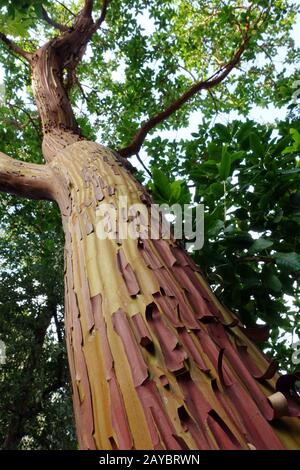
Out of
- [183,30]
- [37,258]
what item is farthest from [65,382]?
[183,30]

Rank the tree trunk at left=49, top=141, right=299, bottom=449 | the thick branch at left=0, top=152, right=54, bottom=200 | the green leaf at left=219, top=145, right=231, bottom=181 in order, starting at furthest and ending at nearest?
the thick branch at left=0, top=152, right=54, bottom=200
the green leaf at left=219, top=145, right=231, bottom=181
the tree trunk at left=49, top=141, right=299, bottom=449

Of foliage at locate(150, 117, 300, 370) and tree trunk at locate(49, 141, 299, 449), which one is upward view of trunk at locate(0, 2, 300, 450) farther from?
foliage at locate(150, 117, 300, 370)

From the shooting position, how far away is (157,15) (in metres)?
6.41

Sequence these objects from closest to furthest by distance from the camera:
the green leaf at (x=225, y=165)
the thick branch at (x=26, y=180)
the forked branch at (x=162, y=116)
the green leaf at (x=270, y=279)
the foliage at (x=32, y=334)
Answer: the green leaf at (x=270, y=279), the green leaf at (x=225, y=165), the thick branch at (x=26, y=180), the forked branch at (x=162, y=116), the foliage at (x=32, y=334)

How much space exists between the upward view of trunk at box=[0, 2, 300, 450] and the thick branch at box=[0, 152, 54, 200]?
0.73m

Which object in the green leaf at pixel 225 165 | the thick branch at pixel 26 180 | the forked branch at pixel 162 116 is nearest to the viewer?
the green leaf at pixel 225 165

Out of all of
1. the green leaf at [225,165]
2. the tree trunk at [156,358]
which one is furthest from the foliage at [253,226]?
the tree trunk at [156,358]

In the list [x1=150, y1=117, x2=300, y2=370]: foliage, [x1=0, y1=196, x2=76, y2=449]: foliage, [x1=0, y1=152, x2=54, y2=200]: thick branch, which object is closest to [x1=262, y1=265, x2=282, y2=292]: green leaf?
[x1=150, y1=117, x2=300, y2=370]: foliage

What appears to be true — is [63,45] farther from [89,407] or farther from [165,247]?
[89,407]

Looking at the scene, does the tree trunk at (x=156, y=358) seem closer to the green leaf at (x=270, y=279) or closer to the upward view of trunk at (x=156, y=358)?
the upward view of trunk at (x=156, y=358)

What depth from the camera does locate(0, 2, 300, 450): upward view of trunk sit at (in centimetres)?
78

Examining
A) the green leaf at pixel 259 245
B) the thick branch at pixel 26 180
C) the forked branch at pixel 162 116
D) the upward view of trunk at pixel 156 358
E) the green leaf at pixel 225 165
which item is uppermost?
the forked branch at pixel 162 116

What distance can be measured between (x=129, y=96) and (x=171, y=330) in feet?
20.2

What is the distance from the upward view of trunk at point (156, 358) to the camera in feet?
2.55
